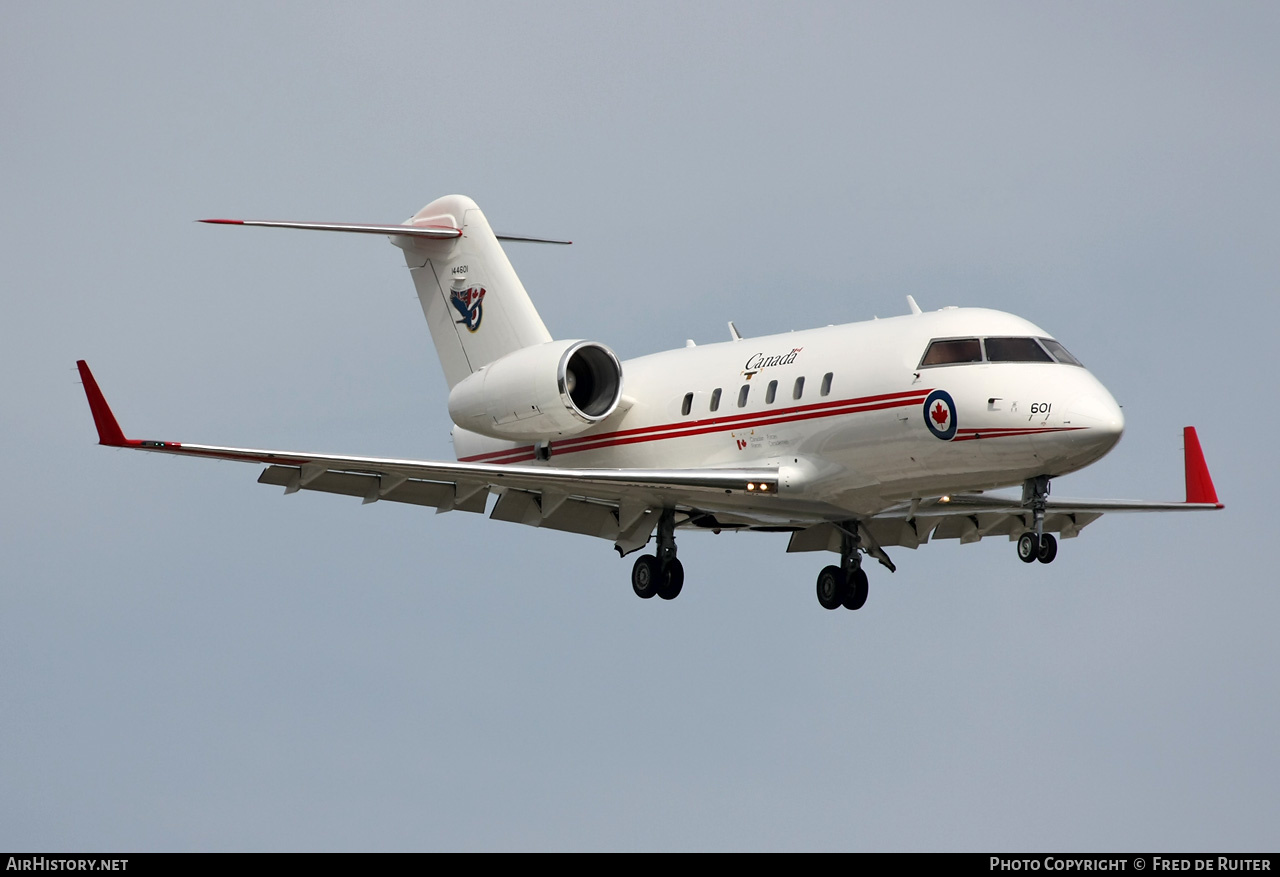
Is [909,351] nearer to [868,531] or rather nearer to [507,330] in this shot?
[868,531]

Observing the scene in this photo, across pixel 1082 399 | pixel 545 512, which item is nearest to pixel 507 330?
pixel 545 512

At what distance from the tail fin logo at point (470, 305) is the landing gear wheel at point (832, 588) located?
7.23 m

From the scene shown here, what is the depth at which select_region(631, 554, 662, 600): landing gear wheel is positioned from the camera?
28031 millimetres

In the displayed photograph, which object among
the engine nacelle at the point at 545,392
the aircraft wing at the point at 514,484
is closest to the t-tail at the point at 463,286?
the engine nacelle at the point at 545,392

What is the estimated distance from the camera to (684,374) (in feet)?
90.8

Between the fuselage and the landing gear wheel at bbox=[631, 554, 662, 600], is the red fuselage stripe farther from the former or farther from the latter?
the landing gear wheel at bbox=[631, 554, 662, 600]

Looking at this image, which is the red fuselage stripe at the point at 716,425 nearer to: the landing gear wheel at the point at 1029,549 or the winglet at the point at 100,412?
the landing gear wheel at the point at 1029,549

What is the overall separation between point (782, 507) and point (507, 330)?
647 cm

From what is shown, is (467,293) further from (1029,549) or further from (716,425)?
(1029,549)

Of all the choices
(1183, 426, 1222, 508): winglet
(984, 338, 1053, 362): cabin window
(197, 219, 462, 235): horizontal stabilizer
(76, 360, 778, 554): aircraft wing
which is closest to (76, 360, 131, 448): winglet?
(76, 360, 778, 554): aircraft wing

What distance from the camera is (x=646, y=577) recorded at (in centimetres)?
2812

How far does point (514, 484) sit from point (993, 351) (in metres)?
7.24

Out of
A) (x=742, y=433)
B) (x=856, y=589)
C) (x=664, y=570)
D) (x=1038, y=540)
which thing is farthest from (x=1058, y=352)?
(x=664, y=570)

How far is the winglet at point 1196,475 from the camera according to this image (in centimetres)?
2816
